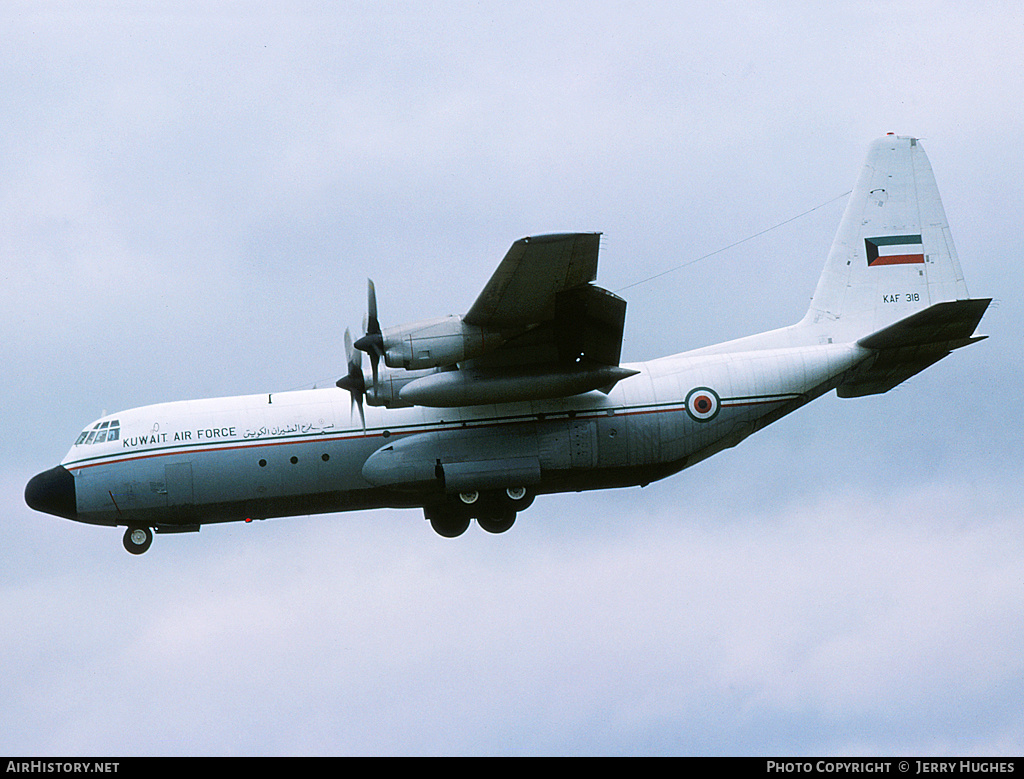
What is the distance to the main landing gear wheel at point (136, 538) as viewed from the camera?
1089 inches

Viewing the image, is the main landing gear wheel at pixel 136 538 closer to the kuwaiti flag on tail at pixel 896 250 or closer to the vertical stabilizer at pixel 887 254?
the vertical stabilizer at pixel 887 254

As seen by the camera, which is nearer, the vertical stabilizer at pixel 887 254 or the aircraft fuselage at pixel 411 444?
the aircraft fuselage at pixel 411 444

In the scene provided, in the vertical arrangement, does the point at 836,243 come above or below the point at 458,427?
above

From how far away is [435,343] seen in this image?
24219mm

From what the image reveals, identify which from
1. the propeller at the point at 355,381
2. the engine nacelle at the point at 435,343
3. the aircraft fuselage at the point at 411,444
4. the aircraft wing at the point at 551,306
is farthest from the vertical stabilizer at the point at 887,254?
the propeller at the point at 355,381

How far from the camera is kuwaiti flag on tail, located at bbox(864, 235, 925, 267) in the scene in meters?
29.1

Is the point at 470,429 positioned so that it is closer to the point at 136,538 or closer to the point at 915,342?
the point at 136,538

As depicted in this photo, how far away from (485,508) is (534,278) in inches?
234

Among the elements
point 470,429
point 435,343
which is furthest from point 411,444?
point 435,343

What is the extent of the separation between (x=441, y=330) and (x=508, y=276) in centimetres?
189

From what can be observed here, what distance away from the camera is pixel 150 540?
27766mm

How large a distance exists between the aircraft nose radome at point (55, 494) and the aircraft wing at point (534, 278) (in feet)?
31.2
